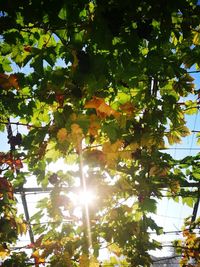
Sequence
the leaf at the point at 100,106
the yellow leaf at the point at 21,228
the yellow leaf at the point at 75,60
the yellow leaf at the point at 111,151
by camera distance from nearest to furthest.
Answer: the yellow leaf at the point at 75,60 → the leaf at the point at 100,106 → the yellow leaf at the point at 111,151 → the yellow leaf at the point at 21,228

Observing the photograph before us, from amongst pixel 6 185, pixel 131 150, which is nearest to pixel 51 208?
pixel 6 185

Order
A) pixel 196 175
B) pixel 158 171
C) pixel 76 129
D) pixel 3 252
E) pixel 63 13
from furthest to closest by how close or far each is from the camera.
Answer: pixel 3 252, pixel 196 175, pixel 158 171, pixel 76 129, pixel 63 13

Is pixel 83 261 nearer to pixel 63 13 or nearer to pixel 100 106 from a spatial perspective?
pixel 100 106

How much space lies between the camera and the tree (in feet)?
6.65

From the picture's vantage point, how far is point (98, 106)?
2.47 metres

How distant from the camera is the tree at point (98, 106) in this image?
2027 millimetres

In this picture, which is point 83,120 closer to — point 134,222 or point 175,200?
point 134,222

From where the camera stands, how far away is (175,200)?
12.8 feet

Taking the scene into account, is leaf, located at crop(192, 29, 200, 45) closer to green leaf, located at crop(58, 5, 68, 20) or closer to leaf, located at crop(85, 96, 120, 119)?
leaf, located at crop(85, 96, 120, 119)

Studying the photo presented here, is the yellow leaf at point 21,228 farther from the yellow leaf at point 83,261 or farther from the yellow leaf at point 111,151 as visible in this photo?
the yellow leaf at point 111,151

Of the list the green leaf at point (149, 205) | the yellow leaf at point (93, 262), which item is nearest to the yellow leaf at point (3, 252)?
the yellow leaf at point (93, 262)

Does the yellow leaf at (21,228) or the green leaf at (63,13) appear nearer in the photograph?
the green leaf at (63,13)

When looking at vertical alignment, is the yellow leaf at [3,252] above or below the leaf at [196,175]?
below

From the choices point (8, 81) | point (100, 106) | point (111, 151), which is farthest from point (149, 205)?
point (8, 81)
